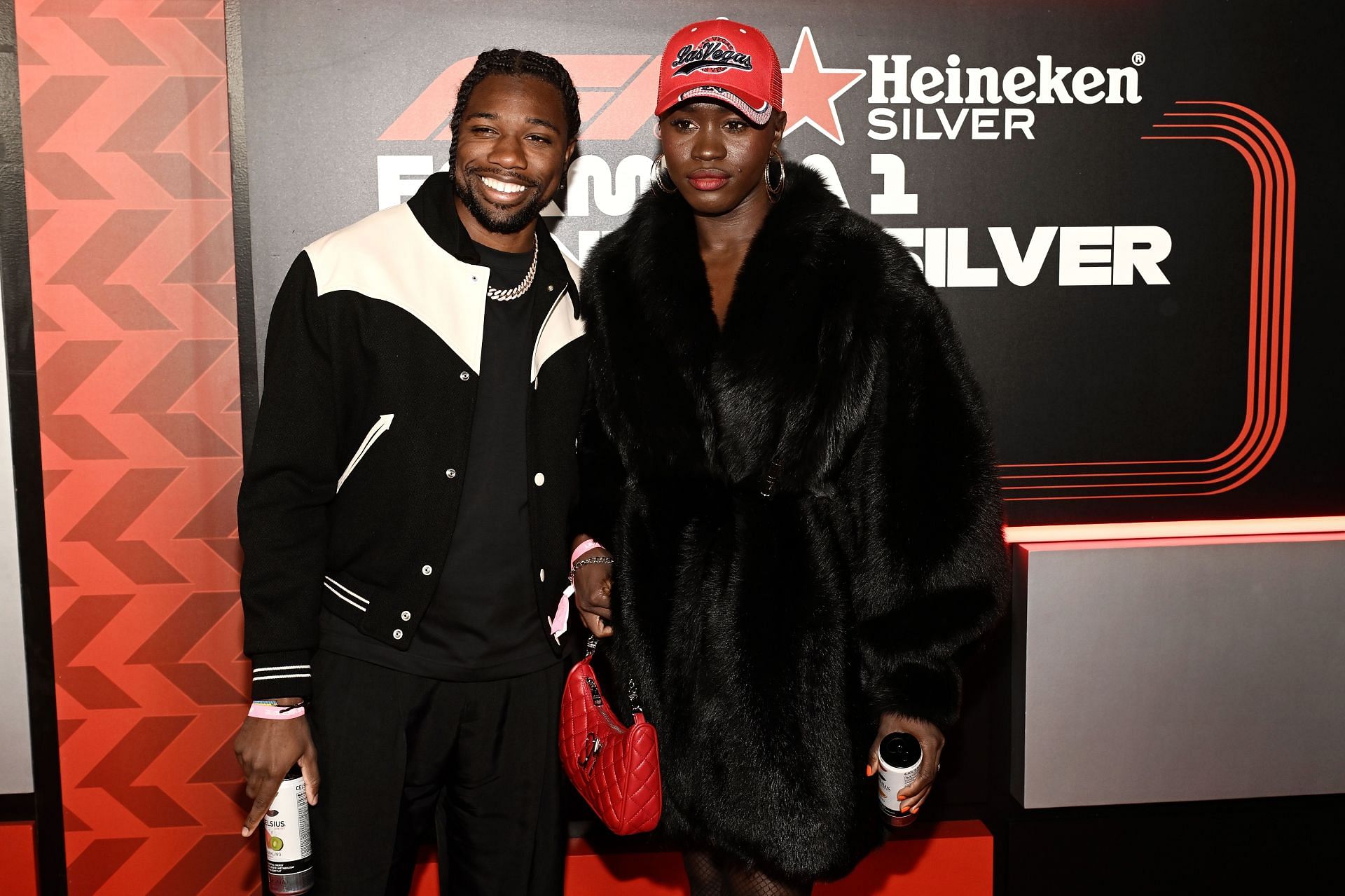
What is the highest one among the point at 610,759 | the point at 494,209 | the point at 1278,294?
the point at 494,209

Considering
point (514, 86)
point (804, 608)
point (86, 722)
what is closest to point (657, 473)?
point (804, 608)

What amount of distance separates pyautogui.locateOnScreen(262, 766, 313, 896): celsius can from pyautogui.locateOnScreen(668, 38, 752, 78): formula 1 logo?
146 centimetres

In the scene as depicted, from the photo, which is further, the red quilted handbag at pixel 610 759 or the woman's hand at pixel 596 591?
the woman's hand at pixel 596 591

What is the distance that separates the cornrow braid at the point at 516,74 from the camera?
203cm

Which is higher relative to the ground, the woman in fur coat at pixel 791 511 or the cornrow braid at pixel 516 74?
the cornrow braid at pixel 516 74

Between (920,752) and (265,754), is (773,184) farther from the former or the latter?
(265,754)

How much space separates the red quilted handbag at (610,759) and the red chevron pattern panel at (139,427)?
3.85 feet

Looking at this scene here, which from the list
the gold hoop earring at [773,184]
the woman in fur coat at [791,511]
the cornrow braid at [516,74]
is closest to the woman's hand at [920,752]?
the woman in fur coat at [791,511]

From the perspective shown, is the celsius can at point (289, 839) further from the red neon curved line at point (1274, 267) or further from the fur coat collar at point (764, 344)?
the red neon curved line at point (1274, 267)

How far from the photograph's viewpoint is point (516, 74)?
202 cm

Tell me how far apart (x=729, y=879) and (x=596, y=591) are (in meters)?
0.61

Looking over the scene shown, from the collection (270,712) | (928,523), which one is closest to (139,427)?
(270,712)

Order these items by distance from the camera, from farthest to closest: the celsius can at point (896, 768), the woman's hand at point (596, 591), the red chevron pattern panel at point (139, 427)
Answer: the red chevron pattern panel at point (139, 427), the woman's hand at point (596, 591), the celsius can at point (896, 768)

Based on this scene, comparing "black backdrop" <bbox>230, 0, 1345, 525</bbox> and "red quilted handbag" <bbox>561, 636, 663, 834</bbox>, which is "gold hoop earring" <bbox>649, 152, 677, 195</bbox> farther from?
"red quilted handbag" <bbox>561, 636, 663, 834</bbox>
